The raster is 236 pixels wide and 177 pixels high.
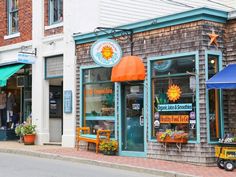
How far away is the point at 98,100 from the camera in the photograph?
1653 cm

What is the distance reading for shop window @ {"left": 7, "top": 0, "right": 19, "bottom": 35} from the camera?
69.1 ft

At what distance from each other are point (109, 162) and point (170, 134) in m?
1.86

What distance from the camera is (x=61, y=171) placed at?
12.1m

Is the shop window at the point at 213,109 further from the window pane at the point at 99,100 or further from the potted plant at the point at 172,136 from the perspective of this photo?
the window pane at the point at 99,100

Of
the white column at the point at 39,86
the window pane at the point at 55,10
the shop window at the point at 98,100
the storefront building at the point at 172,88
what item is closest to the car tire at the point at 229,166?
the storefront building at the point at 172,88

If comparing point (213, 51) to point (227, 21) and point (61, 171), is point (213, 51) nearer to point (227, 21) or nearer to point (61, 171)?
point (227, 21)

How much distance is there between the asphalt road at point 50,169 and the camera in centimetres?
1155

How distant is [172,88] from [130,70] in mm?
1414

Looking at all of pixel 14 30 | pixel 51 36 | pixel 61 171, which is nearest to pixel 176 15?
pixel 61 171

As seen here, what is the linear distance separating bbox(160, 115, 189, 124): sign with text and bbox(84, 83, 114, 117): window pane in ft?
7.75

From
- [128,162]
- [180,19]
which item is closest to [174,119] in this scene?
[128,162]

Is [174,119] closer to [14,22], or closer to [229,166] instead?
[229,166]

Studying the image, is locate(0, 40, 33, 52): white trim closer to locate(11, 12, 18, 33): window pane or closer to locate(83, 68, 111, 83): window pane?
locate(11, 12, 18, 33): window pane

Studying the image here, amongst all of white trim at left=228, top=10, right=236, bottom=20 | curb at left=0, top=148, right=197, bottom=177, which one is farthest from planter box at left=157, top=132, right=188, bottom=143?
white trim at left=228, top=10, right=236, bottom=20
